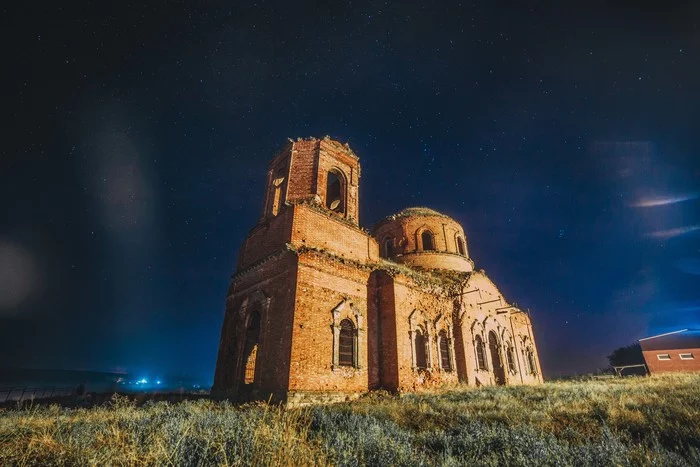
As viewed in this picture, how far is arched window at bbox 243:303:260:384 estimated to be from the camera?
1358cm

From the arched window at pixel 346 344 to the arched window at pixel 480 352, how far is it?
28.9 feet

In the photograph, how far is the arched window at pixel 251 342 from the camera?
13582 millimetres

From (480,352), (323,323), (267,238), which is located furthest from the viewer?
(480,352)

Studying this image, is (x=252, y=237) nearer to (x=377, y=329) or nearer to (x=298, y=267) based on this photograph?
(x=298, y=267)

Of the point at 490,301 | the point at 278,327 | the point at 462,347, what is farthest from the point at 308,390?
the point at 490,301

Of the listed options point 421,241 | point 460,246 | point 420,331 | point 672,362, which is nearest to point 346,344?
point 420,331

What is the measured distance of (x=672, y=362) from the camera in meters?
32.9

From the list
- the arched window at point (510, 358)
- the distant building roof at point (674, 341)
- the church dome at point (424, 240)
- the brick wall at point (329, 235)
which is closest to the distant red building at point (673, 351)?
the distant building roof at point (674, 341)

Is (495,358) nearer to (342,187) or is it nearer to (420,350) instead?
(420,350)

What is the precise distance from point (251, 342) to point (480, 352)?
13.2m

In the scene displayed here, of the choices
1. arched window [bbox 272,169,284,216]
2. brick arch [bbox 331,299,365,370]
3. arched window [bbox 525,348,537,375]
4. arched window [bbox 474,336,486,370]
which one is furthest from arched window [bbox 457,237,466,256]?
arched window [bbox 272,169,284,216]

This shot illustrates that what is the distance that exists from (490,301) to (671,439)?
1417 centimetres

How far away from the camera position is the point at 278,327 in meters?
11.7

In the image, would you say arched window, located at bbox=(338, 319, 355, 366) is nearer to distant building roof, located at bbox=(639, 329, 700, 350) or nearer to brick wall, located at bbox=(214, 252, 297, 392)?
brick wall, located at bbox=(214, 252, 297, 392)
